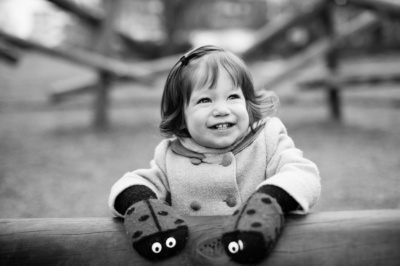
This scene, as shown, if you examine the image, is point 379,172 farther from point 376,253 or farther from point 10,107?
point 10,107

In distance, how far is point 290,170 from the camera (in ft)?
3.76

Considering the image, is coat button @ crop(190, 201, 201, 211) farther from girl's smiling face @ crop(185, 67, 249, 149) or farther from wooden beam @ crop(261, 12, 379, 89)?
wooden beam @ crop(261, 12, 379, 89)

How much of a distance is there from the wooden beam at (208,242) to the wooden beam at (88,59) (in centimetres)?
371

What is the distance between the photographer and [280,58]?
18.4 metres

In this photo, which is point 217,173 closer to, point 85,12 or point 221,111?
point 221,111

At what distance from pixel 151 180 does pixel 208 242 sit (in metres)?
0.38

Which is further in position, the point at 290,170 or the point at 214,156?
the point at 214,156

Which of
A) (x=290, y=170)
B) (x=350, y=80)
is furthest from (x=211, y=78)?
(x=350, y=80)

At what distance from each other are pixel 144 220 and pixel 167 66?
182 inches

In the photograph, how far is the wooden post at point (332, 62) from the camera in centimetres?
513

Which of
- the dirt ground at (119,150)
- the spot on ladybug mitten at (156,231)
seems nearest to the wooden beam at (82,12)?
the dirt ground at (119,150)

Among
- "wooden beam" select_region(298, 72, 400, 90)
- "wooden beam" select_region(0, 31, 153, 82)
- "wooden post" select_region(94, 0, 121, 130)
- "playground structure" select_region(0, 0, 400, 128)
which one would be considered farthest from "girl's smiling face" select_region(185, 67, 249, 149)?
"wooden post" select_region(94, 0, 121, 130)

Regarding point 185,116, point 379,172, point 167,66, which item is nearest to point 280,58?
point 167,66

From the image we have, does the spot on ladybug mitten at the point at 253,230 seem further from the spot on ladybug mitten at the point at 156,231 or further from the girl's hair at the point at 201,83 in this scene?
the girl's hair at the point at 201,83
